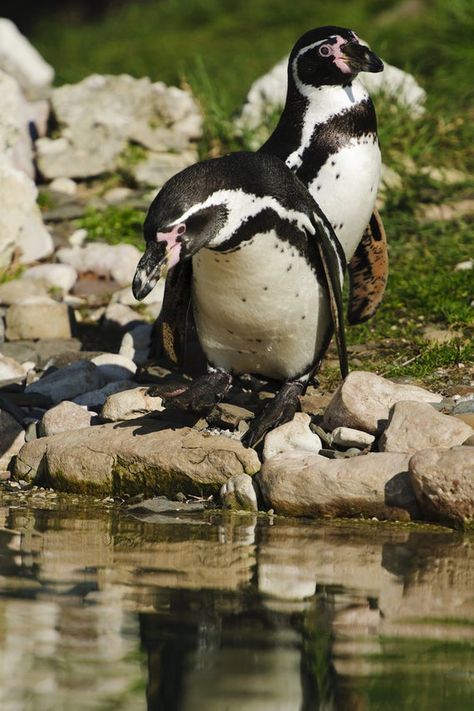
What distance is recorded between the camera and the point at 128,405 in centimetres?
522

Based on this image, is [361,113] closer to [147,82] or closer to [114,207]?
[114,207]

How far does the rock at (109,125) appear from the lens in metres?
9.02

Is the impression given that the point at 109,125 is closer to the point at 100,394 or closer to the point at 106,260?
the point at 106,260

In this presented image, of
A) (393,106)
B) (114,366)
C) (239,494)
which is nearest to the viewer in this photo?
(239,494)

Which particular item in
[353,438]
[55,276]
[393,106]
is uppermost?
[393,106]

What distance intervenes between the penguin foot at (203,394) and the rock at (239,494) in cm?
44

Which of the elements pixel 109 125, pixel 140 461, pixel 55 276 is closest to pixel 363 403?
pixel 140 461

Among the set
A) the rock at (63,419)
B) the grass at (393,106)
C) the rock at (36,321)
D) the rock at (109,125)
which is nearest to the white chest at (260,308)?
the rock at (63,419)

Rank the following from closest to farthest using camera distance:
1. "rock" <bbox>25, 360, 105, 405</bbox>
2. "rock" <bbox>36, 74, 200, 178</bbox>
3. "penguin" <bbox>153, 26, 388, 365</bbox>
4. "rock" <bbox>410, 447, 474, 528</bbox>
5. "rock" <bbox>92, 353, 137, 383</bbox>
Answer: "rock" <bbox>410, 447, 474, 528</bbox>
"penguin" <bbox>153, 26, 388, 365</bbox>
"rock" <bbox>25, 360, 105, 405</bbox>
"rock" <bbox>92, 353, 137, 383</bbox>
"rock" <bbox>36, 74, 200, 178</bbox>

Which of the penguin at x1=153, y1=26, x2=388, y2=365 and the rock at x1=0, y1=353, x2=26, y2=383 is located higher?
the penguin at x1=153, y1=26, x2=388, y2=365

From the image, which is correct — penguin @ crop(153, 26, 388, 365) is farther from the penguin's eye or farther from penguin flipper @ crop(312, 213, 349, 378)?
penguin flipper @ crop(312, 213, 349, 378)

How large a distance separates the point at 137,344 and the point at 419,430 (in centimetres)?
225

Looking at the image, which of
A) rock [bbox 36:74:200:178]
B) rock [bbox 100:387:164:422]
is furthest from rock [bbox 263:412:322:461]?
rock [bbox 36:74:200:178]

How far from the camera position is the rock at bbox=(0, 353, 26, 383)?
20.2 feet
